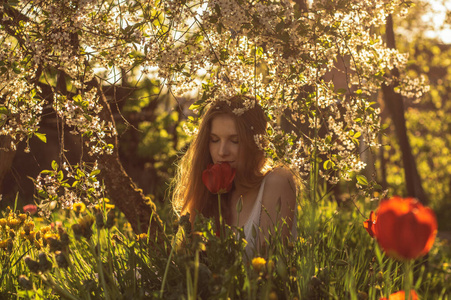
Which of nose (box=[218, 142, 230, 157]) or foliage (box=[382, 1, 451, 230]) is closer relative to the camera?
nose (box=[218, 142, 230, 157])

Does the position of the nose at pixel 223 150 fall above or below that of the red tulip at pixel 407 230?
above

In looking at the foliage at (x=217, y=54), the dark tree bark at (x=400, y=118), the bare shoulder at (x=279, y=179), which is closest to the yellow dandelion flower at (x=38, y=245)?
the foliage at (x=217, y=54)

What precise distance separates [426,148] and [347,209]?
22.0ft

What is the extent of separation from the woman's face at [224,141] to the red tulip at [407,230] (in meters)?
1.73

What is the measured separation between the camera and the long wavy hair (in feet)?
9.07

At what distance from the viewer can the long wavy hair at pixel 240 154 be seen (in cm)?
277

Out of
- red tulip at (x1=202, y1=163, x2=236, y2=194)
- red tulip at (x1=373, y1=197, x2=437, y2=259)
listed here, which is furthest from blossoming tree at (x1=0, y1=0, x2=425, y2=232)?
red tulip at (x1=373, y1=197, x2=437, y2=259)

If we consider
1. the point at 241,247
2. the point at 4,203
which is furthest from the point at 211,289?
the point at 4,203

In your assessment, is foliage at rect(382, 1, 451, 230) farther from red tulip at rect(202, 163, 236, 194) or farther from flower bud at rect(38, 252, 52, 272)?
flower bud at rect(38, 252, 52, 272)

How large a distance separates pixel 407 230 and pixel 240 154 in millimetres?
1789

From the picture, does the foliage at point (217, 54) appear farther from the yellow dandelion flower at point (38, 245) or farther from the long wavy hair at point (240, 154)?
the yellow dandelion flower at point (38, 245)

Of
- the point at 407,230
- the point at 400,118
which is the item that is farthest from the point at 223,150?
the point at 400,118

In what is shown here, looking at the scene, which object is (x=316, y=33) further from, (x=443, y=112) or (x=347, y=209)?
(x=443, y=112)

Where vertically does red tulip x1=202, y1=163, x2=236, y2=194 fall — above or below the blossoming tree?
below
